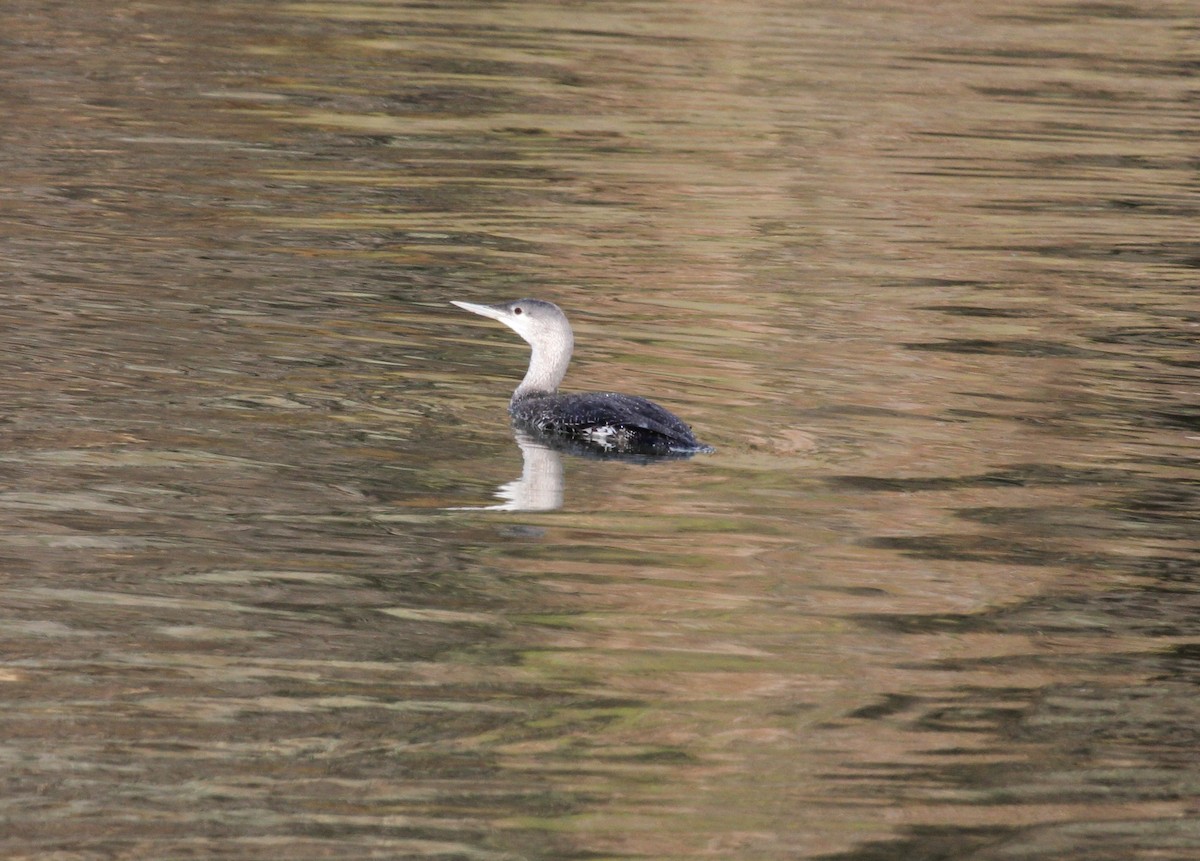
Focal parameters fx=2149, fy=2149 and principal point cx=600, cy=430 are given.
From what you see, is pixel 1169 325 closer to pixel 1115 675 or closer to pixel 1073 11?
pixel 1115 675

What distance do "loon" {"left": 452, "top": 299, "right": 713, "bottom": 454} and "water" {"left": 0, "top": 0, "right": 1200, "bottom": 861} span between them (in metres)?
0.21

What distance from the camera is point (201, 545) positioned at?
818cm

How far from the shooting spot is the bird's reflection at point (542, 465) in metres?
8.96

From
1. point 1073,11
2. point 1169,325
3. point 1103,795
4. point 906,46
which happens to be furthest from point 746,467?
point 1073,11

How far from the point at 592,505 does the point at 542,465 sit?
626 mm

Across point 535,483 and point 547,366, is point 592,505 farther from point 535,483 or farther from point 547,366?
point 547,366

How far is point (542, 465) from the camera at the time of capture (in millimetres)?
9570

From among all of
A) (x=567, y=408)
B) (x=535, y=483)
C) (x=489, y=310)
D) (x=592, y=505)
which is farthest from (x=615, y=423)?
(x=489, y=310)

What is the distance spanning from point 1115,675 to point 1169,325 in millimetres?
6300

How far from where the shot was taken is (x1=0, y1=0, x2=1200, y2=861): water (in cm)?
624

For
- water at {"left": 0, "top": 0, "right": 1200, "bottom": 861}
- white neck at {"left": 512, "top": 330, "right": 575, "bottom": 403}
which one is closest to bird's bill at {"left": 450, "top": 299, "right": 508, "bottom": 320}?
white neck at {"left": 512, "top": 330, "right": 575, "bottom": 403}

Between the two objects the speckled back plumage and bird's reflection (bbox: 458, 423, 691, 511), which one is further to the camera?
the speckled back plumage

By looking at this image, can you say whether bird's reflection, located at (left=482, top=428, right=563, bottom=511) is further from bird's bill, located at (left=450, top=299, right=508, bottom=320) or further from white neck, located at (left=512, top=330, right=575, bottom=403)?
bird's bill, located at (left=450, top=299, right=508, bottom=320)

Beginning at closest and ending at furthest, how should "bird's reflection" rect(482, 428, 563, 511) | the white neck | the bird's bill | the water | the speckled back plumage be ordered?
the water < "bird's reflection" rect(482, 428, 563, 511) < the speckled back plumage < the white neck < the bird's bill
